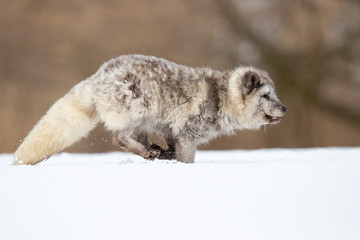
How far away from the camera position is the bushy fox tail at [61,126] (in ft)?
20.8

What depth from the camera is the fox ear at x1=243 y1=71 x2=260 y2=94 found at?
7.13m

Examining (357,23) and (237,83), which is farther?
(357,23)

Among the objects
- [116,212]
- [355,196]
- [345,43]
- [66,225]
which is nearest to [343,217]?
[355,196]

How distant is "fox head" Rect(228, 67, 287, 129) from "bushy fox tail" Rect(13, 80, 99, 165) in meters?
1.78

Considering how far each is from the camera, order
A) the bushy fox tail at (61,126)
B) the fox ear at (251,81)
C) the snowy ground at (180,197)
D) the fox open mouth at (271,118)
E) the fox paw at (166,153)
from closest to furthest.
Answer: the snowy ground at (180,197)
the bushy fox tail at (61,126)
the fox paw at (166,153)
the fox ear at (251,81)
the fox open mouth at (271,118)

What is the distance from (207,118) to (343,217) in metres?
3.08

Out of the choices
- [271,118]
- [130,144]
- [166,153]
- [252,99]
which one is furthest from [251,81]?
[130,144]

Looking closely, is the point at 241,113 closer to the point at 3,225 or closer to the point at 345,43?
the point at 3,225

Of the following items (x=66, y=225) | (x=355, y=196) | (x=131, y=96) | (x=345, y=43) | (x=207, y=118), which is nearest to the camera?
(x=66, y=225)

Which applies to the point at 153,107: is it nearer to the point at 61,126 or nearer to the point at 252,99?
Answer: the point at 61,126

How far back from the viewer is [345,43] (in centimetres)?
1540

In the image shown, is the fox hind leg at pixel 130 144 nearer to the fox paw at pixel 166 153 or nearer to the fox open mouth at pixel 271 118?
the fox paw at pixel 166 153

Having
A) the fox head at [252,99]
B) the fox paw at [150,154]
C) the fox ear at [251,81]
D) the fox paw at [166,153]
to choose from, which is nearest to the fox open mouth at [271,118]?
the fox head at [252,99]

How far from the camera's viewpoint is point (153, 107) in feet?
21.3
